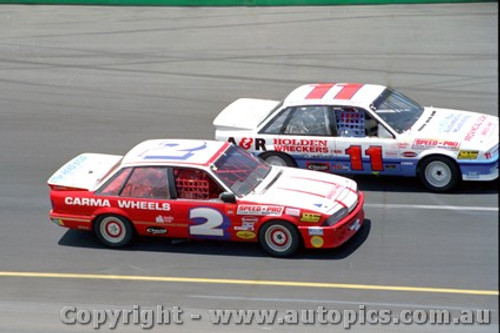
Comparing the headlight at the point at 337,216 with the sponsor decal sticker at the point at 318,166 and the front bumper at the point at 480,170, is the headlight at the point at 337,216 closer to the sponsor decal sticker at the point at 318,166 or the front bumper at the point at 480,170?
the sponsor decal sticker at the point at 318,166

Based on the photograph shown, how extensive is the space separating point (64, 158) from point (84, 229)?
344 cm

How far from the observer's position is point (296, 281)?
1210cm

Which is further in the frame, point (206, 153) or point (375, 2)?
point (375, 2)

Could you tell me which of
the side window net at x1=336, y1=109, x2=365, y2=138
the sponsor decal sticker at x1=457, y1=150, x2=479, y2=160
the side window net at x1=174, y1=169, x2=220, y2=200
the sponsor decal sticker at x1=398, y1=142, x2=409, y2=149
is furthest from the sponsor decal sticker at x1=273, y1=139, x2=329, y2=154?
the side window net at x1=174, y1=169, x2=220, y2=200

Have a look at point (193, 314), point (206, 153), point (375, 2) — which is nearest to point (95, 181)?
point (206, 153)

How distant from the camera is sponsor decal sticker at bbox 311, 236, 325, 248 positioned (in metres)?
12.4

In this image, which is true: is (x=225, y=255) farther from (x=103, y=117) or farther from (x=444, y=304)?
(x=103, y=117)

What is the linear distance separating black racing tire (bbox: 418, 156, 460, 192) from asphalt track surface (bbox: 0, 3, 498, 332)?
0.55ft

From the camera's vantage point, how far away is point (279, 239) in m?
12.6

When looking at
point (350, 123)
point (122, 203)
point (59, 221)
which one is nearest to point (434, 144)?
point (350, 123)

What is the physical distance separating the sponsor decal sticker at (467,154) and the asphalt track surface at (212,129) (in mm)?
592

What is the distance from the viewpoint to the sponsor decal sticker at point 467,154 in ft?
45.4

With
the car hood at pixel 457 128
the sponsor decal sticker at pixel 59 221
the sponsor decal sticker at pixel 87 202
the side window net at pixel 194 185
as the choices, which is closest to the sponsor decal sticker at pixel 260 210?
the side window net at pixel 194 185

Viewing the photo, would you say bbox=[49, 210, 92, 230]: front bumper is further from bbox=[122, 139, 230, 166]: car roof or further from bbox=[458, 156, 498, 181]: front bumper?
bbox=[458, 156, 498, 181]: front bumper
